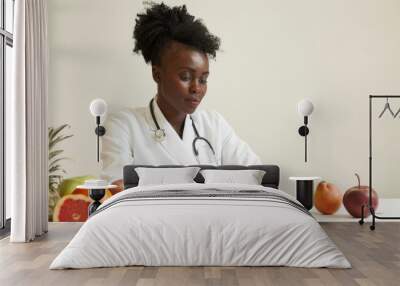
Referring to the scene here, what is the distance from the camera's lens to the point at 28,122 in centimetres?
602

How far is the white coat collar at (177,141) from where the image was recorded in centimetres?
734

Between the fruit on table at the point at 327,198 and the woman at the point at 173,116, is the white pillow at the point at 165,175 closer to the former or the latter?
the woman at the point at 173,116

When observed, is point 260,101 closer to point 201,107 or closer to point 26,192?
point 201,107

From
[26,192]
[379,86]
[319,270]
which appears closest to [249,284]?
[319,270]

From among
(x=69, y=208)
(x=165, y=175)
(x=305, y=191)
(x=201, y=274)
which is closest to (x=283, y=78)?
(x=305, y=191)

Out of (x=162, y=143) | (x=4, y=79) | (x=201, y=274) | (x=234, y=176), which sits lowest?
(x=201, y=274)

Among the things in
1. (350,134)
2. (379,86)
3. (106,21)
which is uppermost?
(106,21)

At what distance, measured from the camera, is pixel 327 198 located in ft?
24.1

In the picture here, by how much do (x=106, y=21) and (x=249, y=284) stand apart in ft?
14.7

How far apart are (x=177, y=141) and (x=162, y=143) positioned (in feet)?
0.59

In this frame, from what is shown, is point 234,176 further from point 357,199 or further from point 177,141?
point 357,199

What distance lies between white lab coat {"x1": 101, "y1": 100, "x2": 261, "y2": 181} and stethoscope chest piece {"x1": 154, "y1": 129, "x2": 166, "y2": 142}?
0.12 feet

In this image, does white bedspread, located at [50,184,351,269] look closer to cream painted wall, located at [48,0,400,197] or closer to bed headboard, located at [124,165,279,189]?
bed headboard, located at [124,165,279,189]

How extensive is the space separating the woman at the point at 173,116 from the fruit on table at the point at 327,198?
0.85m
